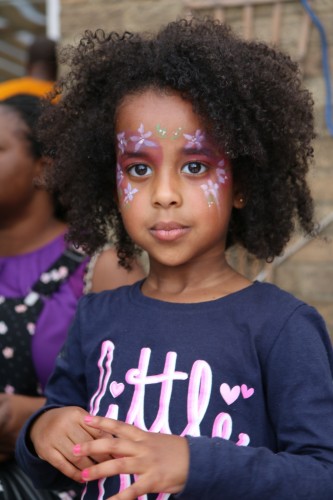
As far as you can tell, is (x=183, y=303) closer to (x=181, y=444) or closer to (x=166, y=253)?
(x=166, y=253)

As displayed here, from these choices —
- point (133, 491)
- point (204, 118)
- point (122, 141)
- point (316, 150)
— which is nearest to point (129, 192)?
point (122, 141)

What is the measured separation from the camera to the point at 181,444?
54.5 inches

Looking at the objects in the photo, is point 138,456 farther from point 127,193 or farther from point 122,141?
point 122,141

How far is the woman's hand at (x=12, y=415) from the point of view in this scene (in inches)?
83.4

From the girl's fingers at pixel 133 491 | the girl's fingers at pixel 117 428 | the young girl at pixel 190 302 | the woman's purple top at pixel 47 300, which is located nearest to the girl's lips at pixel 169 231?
the young girl at pixel 190 302

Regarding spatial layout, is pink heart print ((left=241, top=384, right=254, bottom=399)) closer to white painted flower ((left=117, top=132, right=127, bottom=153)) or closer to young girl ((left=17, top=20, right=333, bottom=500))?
young girl ((left=17, top=20, right=333, bottom=500))

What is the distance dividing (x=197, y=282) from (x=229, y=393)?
0.32m

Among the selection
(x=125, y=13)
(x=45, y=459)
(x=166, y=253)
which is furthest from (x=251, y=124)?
(x=125, y=13)

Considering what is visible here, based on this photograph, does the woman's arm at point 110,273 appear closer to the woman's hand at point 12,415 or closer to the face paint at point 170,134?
the woman's hand at point 12,415

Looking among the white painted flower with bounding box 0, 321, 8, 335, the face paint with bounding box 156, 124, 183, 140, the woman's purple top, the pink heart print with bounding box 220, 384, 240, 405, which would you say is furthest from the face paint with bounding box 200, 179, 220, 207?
the white painted flower with bounding box 0, 321, 8, 335

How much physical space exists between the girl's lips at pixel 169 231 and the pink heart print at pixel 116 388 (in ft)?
1.11

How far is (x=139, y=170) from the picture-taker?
1.74 metres

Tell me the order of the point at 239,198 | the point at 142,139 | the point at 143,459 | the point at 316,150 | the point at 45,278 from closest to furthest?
the point at 143,459, the point at 142,139, the point at 239,198, the point at 45,278, the point at 316,150

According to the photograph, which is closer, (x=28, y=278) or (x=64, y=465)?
(x=64, y=465)
